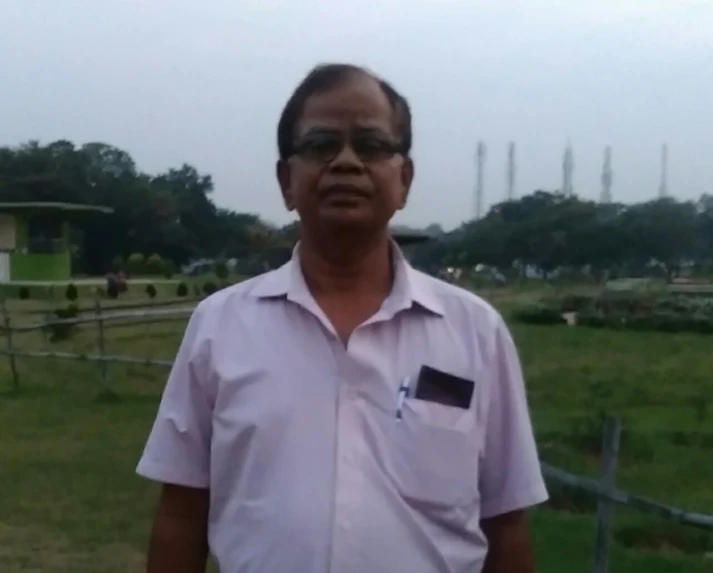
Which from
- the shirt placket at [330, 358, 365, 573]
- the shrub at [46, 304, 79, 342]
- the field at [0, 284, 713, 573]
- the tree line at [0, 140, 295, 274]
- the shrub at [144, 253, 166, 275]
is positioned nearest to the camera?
the shirt placket at [330, 358, 365, 573]

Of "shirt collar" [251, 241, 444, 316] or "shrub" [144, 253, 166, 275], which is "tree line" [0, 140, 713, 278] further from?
"shirt collar" [251, 241, 444, 316]

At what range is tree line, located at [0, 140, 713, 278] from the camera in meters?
40.1

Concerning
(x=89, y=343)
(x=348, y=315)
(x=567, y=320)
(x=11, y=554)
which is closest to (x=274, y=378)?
(x=348, y=315)

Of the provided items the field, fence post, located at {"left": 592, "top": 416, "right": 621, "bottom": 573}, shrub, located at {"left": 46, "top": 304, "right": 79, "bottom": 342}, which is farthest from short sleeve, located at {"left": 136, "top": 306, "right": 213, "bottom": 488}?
shrub, located at {"left": 46, "top": 304, "right": 79, "bottom": 342}

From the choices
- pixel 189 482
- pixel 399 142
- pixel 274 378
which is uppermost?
pixel 399 142

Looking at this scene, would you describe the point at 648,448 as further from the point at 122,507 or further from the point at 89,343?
the point at 89,343

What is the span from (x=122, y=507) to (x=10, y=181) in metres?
39.5

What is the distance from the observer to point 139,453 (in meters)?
8.16

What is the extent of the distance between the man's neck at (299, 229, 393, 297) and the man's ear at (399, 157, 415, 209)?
0.22 feet

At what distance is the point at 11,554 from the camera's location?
219 inches

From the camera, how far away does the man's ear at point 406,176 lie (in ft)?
5.93

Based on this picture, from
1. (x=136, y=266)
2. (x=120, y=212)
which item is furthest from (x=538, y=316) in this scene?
(x=120, y=212)

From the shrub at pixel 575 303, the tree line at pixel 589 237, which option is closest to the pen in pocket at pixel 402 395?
the shrub at pixel 575 303

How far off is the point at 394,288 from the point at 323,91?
31cm
